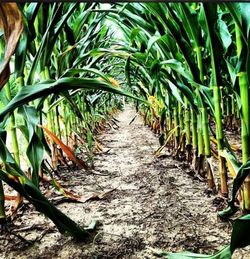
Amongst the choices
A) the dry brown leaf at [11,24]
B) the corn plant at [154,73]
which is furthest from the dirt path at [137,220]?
the dry brown leaf at [11,24]

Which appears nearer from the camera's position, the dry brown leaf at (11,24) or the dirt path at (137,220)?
the dry brown leaf at (11,24)

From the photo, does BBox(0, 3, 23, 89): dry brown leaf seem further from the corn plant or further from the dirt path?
the dirt path

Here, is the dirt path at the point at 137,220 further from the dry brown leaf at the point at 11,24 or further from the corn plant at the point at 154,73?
the dry brown leaf at the point at 11,24

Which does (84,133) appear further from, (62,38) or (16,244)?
(16,244)

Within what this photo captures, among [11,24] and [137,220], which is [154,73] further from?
[11,24]

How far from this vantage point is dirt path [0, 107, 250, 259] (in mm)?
536

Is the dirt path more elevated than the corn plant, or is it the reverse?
the corn plant

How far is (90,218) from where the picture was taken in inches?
27.3

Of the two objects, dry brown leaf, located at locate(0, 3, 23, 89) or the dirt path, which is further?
the dirt path

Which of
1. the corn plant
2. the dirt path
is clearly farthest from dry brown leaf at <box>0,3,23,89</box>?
the dirt path

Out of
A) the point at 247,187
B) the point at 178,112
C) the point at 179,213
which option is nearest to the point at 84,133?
the point at 178,112

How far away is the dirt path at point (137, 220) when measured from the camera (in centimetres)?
54

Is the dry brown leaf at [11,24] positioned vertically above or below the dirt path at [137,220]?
above

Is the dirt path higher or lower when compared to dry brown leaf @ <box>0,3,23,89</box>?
lower
